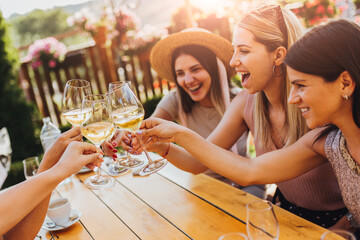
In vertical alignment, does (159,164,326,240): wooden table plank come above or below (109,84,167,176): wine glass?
below

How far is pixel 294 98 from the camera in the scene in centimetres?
145

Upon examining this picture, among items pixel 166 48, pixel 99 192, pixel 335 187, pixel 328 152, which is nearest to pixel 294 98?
pixel 328 152

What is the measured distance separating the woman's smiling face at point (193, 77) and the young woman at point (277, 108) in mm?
700

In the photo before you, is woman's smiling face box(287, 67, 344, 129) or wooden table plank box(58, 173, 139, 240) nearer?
woman's smiling face box(287, 67, 344, 129)

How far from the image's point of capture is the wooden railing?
6465mm

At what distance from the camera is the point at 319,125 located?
145cm

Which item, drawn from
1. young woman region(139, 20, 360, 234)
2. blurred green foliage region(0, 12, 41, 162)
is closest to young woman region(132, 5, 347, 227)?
young woman region(139, 20, 360, 234)

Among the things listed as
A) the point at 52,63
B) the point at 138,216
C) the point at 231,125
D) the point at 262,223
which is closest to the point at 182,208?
the point at 138,216

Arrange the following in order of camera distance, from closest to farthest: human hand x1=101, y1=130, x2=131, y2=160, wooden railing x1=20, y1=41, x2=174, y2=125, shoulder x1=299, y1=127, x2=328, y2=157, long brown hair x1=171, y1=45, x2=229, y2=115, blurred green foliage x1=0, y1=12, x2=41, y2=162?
shoulder x1=299, y1=127, x2=328, y2=157, human hand x1=101, y1=130, x2=131, y2=160, long brown hair x1=171, y1=45, x2=229, y2=115, blurred green foliage x1=0, y1=12, x2=41, y2=162, wooden railing x1=20, y1=41, x2=174, y2=125

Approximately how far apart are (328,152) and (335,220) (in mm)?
492

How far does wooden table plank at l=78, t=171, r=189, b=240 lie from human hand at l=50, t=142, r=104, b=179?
0.33m

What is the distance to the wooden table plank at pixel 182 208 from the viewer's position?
4.49ft

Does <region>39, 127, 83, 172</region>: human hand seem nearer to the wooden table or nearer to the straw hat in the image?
the wooden table

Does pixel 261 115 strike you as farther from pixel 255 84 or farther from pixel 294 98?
pixel 294 98
